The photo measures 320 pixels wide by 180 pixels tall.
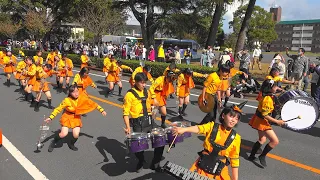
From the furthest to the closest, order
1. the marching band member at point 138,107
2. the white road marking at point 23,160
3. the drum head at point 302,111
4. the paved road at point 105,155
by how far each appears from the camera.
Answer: the drum head at point 302,111
the paved road at point 105,155
the white road marking at point 23,160
the marching band member at point 138,107

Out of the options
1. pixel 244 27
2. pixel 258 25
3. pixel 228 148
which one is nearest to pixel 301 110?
pixel 228 148

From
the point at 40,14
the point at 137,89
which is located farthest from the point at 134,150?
the point at 40,14

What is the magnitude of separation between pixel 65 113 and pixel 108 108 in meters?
4.04

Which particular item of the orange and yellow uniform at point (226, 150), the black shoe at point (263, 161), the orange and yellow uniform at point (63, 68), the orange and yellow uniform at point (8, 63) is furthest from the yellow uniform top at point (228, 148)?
the orange and yellow uniform at point (8, 63)

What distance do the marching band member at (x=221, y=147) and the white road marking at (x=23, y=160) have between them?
2.93 m

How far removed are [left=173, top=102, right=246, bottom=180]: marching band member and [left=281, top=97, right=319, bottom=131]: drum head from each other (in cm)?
249

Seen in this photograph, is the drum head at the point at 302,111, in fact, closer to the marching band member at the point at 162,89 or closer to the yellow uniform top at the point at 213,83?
the yellow uniform top at the point at 213,83

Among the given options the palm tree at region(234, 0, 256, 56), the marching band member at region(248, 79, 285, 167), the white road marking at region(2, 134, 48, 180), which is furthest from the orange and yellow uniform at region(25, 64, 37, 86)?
the palm tree at region(234, 0, 256, 56)

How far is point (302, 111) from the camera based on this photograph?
588 cm

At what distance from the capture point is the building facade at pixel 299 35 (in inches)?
3967

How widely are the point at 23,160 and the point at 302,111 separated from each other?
5.50 m

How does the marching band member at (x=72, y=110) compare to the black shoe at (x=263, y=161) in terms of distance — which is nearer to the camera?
the black shoe at (x=263, y=161)

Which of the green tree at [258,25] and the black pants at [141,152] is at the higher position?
the green tree at [258,25]

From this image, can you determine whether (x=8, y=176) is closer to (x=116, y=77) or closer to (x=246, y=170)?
(x=246, y=170)
